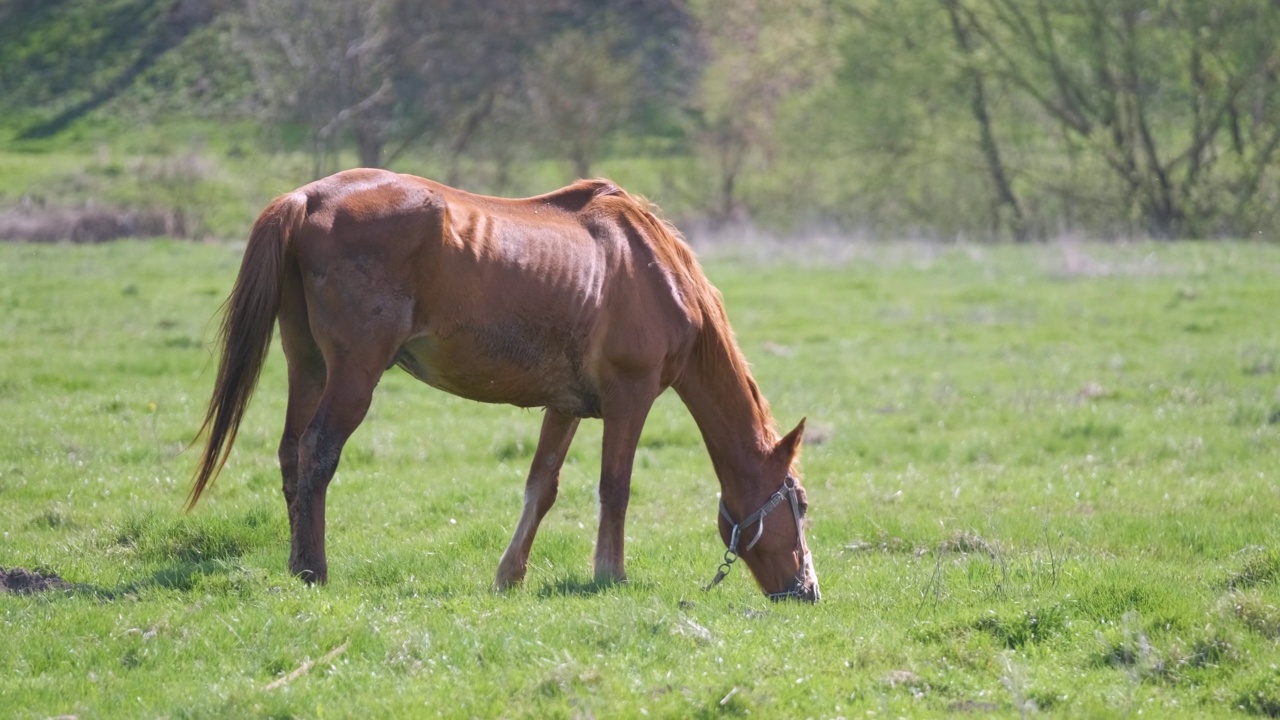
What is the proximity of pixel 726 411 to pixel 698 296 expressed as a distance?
664 mm

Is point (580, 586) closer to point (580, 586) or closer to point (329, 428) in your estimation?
point (580, 586)

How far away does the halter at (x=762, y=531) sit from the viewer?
6.55 meters

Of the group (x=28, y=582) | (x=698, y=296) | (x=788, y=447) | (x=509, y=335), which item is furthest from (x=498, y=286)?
(x=28, y=582)

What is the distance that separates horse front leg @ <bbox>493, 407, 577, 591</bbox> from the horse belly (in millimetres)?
246

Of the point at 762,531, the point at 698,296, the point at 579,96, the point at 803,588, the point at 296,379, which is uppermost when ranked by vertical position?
the point at 579,96

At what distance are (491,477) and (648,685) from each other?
459 cm

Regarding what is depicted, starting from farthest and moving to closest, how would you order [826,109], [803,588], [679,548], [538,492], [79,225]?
[826,109], [79,225], [679,548], [538,492], [803,588]

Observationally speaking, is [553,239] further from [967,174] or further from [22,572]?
[967,174]

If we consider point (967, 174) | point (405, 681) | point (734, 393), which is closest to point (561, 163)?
point (967, 174)

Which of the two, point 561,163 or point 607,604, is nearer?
point 607,604

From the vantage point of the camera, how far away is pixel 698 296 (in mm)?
6852

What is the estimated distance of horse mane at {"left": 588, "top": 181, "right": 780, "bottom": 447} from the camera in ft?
22.3

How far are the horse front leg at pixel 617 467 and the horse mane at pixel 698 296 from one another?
470 millimetres

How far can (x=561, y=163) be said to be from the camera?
36.6 metres
